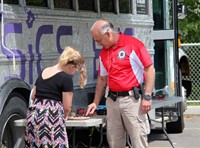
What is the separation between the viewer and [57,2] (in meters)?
7.60

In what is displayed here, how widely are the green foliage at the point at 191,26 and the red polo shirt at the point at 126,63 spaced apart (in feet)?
38.8

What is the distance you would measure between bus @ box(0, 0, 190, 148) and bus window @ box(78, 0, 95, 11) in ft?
0.04

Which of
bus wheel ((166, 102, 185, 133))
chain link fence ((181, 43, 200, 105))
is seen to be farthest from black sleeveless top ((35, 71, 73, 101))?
chain link fence ((181, 43, 200, 105))

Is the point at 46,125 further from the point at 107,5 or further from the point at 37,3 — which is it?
the point at 107,5

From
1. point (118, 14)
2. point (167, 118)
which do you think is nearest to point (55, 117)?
point (118, 14)

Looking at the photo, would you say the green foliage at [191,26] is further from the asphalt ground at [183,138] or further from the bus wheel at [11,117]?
the bus wheel at [11,117]

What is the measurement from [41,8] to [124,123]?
1.64 meters

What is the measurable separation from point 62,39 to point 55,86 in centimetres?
191

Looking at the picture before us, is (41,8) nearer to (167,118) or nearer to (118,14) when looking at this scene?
(118,14)

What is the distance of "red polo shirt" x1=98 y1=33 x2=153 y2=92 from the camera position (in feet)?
20.9

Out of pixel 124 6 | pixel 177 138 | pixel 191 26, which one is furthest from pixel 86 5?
pixel 191 26

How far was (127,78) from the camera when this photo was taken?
6379 mm

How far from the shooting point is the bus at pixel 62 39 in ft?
21.2

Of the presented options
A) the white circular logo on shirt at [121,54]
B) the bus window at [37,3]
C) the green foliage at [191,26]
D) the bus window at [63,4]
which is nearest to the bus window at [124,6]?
the bus window at [63,4]
